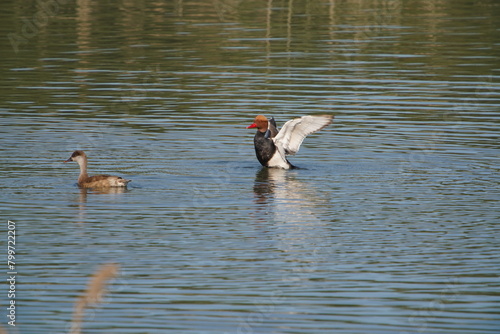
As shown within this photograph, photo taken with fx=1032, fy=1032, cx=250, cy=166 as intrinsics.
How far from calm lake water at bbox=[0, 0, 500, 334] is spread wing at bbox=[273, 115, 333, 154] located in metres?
0.42

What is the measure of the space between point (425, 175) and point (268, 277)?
699 centimetres

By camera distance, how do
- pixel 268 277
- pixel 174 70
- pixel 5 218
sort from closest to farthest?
pixel 268 277 → pixel 5 218 → pixel 174 70

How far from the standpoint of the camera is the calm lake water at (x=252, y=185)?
33.9ft

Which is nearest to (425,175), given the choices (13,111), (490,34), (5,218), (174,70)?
(5,218)

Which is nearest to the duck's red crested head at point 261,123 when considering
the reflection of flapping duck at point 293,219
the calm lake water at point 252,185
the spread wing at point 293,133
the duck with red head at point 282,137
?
the duck with red head at point 282,137

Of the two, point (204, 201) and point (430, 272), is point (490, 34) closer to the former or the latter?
point (204, 201)

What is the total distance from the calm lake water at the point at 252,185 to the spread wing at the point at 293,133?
0.42m

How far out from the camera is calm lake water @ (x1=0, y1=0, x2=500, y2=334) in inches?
406

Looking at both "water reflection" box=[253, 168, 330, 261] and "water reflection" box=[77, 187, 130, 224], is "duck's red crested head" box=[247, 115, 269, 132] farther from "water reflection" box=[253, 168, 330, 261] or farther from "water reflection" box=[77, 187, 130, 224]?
"water reflection" box=[77, 187, 130, 224]

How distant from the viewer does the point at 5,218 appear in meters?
14.1

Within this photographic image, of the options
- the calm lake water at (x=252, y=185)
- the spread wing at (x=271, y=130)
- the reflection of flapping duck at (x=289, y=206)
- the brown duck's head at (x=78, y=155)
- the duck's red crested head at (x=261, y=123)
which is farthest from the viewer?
the spread wing at (x=271, y=130)

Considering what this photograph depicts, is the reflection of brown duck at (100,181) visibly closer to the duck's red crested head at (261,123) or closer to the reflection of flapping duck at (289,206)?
the reflection of flapping duck at (289,206)

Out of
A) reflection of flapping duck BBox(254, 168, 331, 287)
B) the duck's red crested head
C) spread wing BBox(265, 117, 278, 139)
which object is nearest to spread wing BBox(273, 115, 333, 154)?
spread wing BBox(265, 117, 278, 139)

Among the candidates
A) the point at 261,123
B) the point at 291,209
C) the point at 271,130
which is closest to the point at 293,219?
the point at 291,209
